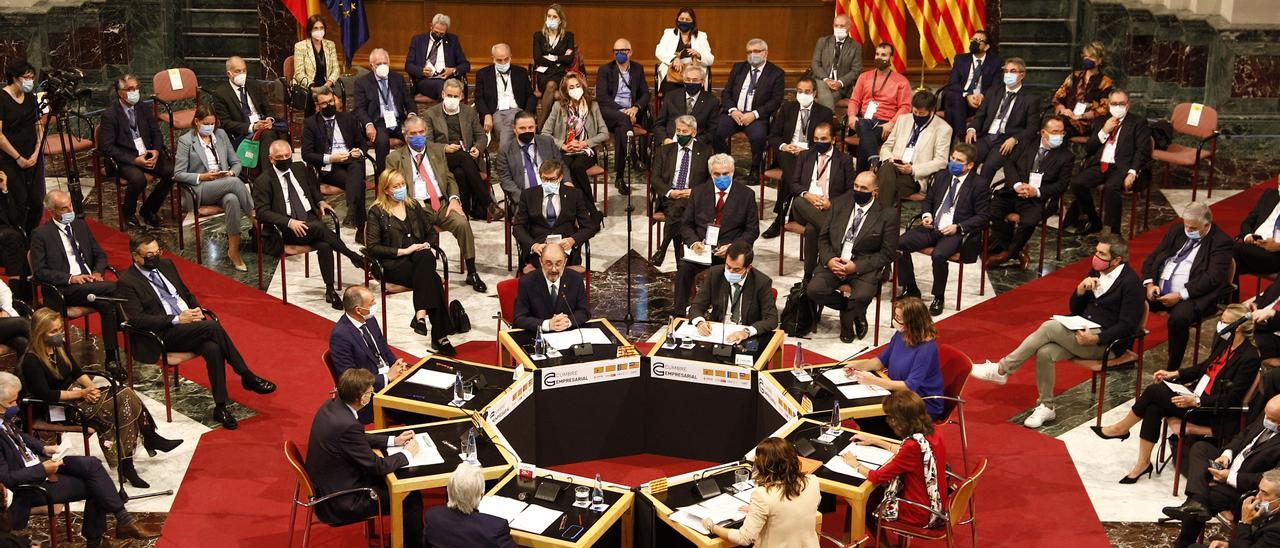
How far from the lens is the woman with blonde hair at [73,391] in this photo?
813 cm

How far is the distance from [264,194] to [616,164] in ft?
11.2

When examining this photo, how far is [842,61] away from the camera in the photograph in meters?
13.4

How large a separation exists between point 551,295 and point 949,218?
3.27 meters

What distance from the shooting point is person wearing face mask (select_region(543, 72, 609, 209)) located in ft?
40.1

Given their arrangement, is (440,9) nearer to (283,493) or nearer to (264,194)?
(264,194)

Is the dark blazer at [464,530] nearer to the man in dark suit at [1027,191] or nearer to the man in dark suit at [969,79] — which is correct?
the man in dark suit at [1027,191]

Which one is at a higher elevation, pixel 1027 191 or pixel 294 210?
pixel 1027 191

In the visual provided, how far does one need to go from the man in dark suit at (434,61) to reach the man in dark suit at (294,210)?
257 cm

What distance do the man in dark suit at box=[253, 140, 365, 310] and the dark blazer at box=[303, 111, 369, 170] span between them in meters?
0.62

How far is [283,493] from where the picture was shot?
27.5 feet

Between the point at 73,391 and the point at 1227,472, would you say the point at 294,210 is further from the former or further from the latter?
the point at 1227,472

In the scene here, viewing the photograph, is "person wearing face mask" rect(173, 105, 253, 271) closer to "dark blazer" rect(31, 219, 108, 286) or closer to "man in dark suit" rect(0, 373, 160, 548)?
"dark blazer" rect(31, 219, 108, 286)

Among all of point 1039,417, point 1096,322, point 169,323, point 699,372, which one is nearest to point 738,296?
point 699,372

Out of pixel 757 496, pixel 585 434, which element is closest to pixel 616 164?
pixel 585 434
